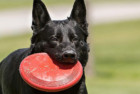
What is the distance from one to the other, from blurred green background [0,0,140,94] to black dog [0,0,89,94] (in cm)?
488

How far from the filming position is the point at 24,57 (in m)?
7.25

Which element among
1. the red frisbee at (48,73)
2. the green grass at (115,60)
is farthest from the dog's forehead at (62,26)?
the green grass at (115,60)

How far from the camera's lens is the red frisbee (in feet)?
20.8

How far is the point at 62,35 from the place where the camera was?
6613 mm

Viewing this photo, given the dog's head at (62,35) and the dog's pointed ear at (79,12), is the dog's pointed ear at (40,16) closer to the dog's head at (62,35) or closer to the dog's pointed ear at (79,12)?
the dog's head at (62,35)

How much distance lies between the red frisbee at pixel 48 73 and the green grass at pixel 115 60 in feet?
17.1

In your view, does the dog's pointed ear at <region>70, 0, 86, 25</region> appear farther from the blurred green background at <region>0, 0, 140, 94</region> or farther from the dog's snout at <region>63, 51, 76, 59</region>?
the blurred green background at <region>0, 0, 140, 94</region>

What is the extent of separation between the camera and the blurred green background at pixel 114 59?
13.2 metres

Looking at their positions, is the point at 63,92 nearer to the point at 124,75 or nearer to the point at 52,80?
the point at 52,80

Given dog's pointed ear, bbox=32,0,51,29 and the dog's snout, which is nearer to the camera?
the dog's snout

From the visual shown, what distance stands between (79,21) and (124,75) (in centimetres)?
951

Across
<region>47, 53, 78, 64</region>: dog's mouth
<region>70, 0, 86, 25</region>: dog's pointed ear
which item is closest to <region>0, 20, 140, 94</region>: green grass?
<region>70, 0, 86, 25</region>: dog's pointed ear

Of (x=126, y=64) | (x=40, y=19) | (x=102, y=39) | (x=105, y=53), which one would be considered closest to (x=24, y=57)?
(x=40, y=19)

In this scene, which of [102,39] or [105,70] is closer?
[105,70]
